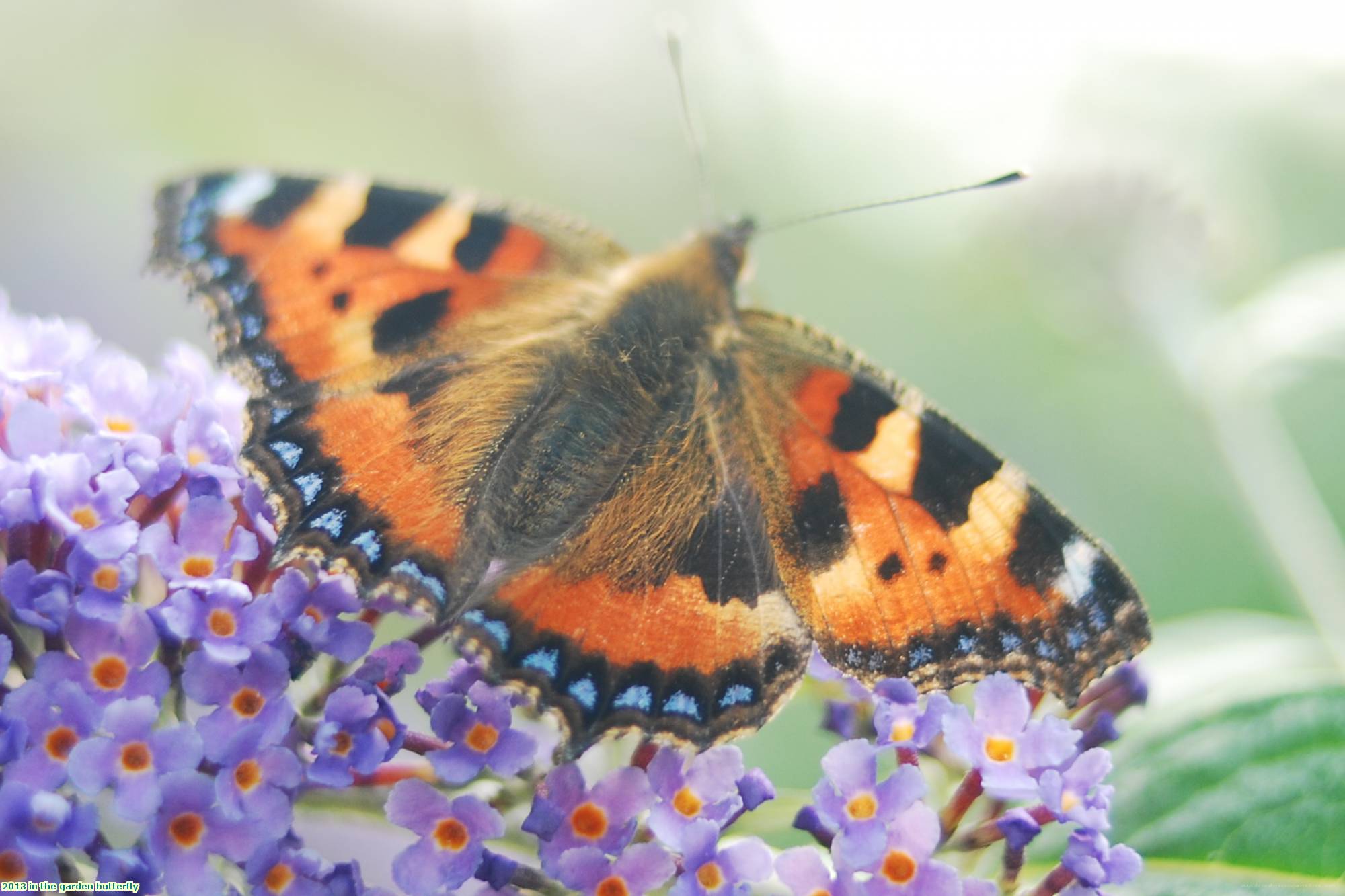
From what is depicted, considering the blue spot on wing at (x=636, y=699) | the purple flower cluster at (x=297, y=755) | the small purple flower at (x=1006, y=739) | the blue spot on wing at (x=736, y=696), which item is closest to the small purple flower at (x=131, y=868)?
the purple flower cluster at (x=297, y=755)

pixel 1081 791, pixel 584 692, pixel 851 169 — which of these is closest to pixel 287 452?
pixel 584 692

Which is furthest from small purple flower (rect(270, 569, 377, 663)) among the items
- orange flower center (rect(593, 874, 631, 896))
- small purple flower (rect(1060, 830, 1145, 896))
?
small purple flower (rect(1060, 830, 1145, 896))

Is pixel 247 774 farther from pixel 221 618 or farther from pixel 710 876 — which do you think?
pixel 710 876

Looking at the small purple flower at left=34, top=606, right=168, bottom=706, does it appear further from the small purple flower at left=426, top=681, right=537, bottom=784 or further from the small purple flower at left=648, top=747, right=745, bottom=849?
the small purple flower at left=648, top=747, right=745, bottom=849

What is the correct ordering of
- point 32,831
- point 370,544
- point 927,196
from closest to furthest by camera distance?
point 32,831 → point 370,544 → point 927,196

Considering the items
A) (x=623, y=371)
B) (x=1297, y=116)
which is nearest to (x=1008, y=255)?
(x=1297, y=116)

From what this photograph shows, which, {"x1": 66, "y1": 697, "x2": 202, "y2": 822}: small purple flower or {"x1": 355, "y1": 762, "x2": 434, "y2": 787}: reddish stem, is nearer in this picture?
{"x1": 66, "y1": 697, "x2": 202, "y2": 822}: small purple flower
